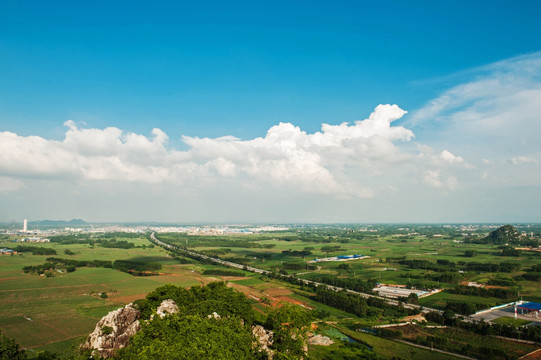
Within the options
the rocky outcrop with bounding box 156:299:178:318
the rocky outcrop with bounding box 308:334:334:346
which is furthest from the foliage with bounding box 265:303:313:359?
the rocky outcrop with bounding box 308:334:334:346

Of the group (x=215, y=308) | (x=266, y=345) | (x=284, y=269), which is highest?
(x=215, y=308)

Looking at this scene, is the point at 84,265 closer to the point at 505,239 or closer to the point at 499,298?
the point at 499,298

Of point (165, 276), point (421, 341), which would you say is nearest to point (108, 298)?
point (165, 276)

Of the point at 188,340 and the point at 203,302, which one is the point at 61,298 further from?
the point at 188,340

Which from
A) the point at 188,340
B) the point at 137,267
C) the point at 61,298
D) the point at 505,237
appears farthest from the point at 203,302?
the point at 505,237

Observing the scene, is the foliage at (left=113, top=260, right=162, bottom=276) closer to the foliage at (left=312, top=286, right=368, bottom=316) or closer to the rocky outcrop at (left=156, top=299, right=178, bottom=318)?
the foliage at (left=312, top=286, right=368, bottom=316)

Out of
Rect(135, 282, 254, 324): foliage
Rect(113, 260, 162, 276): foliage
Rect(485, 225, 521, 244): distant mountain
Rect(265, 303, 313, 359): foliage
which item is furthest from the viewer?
Rect(485, 225, 521, 244): distant mountain

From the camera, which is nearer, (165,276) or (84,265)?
(165,276)
